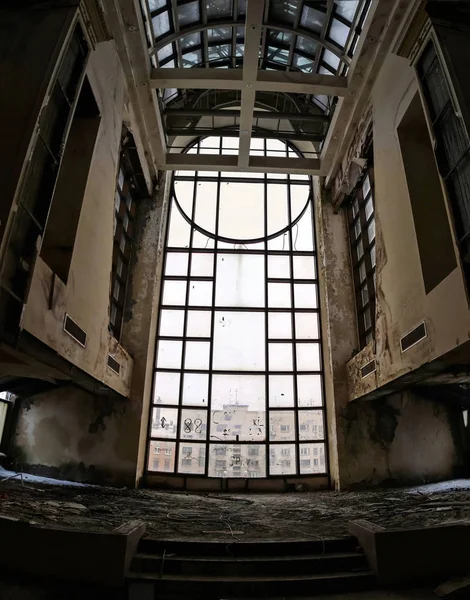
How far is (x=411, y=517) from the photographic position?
13.4 ft

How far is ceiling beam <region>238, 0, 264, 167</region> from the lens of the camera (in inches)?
221

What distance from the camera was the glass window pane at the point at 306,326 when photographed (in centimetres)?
881

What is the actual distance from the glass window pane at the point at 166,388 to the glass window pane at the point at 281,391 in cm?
209

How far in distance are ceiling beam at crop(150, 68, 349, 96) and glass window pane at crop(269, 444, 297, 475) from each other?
23.3 feet

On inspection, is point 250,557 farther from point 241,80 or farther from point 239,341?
point 241,80

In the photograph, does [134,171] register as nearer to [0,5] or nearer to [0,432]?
[0,5]

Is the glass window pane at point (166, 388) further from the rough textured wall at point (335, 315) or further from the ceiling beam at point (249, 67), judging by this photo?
the ceiling beam at point (249, 67)

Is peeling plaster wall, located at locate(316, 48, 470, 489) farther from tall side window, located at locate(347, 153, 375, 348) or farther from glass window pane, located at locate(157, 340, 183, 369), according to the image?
glass window pane, located at locate(157, 340, 183, 369)

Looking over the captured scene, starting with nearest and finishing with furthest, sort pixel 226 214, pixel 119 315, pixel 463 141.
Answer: pixel 463 141, pixel 119 315, pixel 226 214

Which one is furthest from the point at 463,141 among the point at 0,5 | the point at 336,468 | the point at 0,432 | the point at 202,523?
the point at 0,432

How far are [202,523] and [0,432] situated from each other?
5.32 m

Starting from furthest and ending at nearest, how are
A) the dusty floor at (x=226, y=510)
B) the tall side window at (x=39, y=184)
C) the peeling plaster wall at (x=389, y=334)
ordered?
the peeling plaster wall at (x=389, y=334), the dusty floor at (x=226, y=510), the tall side window at (x=39, y=184)

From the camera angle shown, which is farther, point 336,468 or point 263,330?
point 263,330

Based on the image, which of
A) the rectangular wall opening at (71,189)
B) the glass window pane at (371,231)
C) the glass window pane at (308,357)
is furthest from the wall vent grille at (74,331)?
the glass window pane at (371,231)
